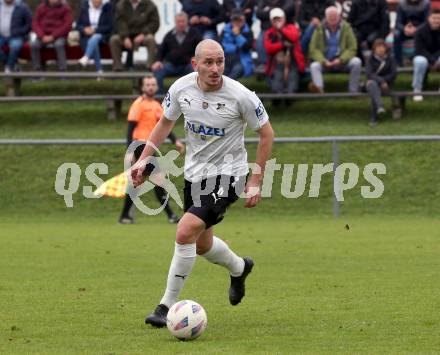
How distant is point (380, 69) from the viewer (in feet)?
72.3

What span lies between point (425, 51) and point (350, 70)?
61.1 inches

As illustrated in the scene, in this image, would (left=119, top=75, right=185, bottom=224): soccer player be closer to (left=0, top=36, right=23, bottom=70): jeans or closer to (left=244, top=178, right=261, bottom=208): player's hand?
(left=244, top=178, right=261, bottom=208): player's hand

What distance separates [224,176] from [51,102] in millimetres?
17209

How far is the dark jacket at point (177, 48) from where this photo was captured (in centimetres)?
2275

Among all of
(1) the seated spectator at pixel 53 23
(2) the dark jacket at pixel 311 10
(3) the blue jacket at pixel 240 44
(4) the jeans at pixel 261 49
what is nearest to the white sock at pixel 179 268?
(3) the blue jacket at pixel 240 44

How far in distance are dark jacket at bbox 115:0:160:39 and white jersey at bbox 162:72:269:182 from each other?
597 inches

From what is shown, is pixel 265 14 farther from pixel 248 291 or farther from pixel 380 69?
pixel 248 291

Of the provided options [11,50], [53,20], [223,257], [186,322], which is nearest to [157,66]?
[53,20]

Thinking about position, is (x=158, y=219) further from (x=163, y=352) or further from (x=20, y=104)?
(x=163, y=352)

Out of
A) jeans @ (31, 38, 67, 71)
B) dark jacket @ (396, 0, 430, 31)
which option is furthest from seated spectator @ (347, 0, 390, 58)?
jeans @ (31, 38, 67, 71)

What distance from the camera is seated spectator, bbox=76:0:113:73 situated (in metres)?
24.2

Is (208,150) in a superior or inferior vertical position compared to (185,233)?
superior

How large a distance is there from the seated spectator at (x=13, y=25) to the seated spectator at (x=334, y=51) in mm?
6171

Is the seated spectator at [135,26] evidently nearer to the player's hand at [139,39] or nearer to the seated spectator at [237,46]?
the player's hand at [139,39]
